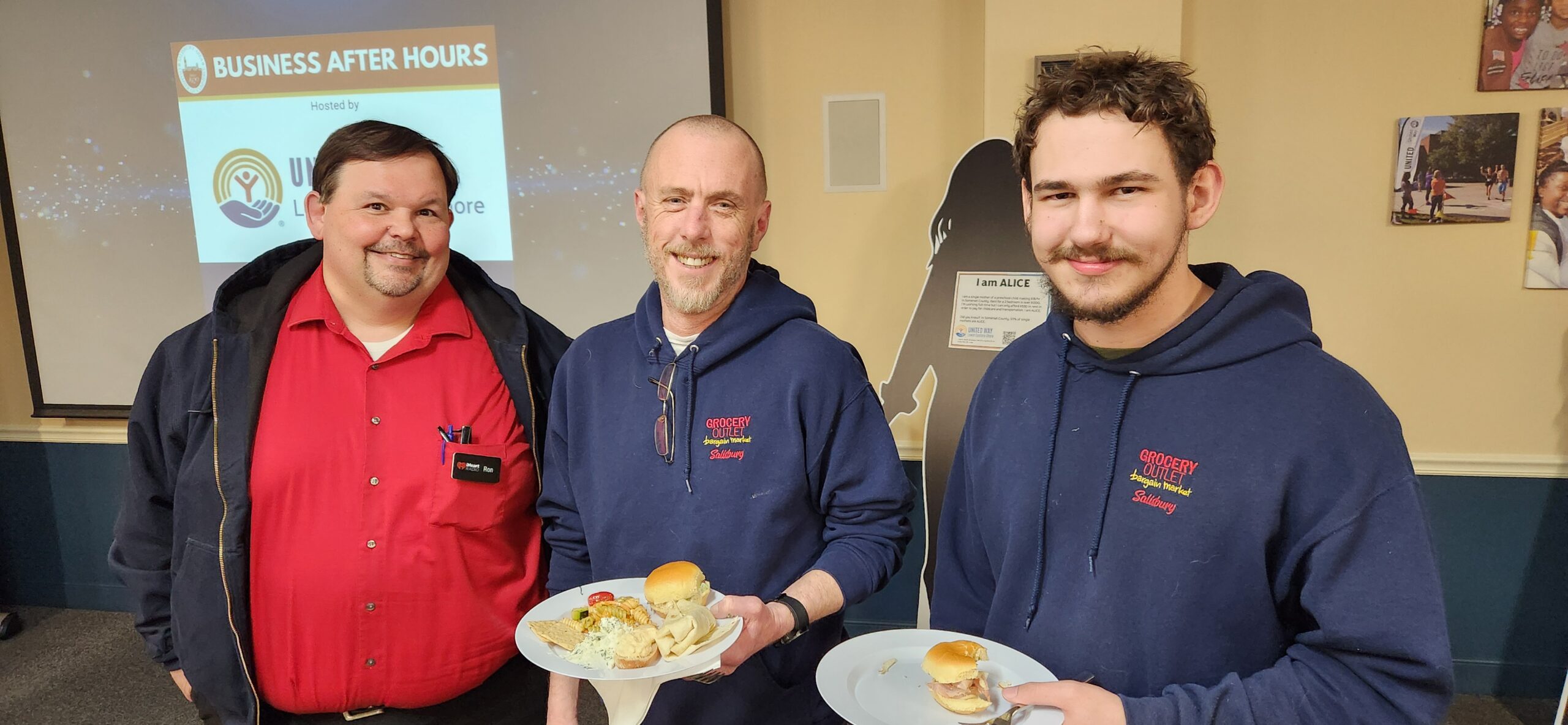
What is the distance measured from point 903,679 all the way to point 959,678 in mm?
121

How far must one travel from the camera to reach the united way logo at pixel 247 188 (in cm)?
342

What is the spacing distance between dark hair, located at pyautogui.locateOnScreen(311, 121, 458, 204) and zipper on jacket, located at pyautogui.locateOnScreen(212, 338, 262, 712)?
17.4 inches

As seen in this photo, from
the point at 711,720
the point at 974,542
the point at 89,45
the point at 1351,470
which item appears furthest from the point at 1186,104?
the point at 89,45

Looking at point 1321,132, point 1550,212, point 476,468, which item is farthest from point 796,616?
point 1550,212

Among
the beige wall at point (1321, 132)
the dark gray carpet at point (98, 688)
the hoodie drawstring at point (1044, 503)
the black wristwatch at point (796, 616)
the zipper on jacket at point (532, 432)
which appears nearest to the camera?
the hoodie drawstring at point (1044, 503)

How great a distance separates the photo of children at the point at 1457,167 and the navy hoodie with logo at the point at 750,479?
8.22 feet

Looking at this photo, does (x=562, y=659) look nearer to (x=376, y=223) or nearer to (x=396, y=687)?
(x=396, y=687)

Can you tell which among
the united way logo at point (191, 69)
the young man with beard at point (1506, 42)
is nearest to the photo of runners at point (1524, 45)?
the young man with beard at point (1506, 42)

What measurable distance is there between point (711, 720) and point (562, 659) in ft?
1.38

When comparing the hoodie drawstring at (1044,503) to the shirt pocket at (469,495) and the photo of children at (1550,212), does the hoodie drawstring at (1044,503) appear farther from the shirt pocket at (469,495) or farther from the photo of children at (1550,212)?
the photo of children at (1550,212)

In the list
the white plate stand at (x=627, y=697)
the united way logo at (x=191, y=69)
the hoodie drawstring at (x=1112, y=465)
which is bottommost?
the white plate stand at (x=627, y=697)

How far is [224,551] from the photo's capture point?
1547 mm

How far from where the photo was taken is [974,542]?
1.38m

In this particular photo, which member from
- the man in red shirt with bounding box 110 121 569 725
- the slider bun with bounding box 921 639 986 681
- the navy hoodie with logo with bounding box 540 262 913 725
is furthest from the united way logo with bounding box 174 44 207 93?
the slider bun with bounding box 921 639 986 681
